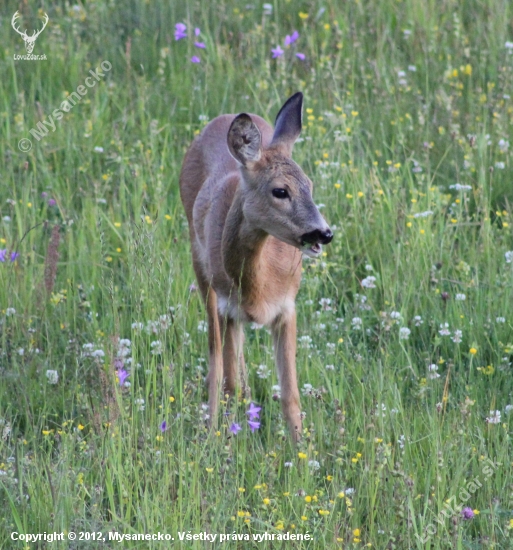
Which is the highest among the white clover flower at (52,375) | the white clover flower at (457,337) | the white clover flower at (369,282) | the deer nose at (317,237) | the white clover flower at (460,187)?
the white clover flower at (460,187)

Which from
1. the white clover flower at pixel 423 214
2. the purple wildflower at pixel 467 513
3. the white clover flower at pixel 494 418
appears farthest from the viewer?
the white clover flower at pixel 423 214

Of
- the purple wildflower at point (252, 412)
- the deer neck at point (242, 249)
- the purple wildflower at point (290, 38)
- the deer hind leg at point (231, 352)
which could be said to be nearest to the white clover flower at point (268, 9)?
the purple wildflower at point (290, 38)

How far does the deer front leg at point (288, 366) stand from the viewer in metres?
4.84

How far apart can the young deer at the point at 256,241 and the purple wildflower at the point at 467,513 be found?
3.05 feet

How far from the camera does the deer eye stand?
15.0 feet

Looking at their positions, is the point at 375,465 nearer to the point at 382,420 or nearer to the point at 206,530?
the point at 382,420

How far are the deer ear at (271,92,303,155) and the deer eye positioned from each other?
0.40m

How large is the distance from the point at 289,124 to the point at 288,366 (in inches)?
46.3

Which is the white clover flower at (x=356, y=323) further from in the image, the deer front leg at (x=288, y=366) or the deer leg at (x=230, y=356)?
the deer leg at (x=230, y=356)

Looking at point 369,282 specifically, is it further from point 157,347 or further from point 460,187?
point 157,347

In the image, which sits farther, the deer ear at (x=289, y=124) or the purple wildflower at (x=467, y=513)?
the deer ear at (x=289, y=124)

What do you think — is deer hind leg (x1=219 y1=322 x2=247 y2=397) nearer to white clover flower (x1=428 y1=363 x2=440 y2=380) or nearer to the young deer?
the young deer

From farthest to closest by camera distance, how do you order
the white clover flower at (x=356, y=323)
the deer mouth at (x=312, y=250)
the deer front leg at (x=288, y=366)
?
the white clover flower at (x=356, y=323) → the deer front leg at (x=288, y=366) → the deer mouth at (x=312, y=250)

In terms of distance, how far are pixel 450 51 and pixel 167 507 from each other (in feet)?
16.7
